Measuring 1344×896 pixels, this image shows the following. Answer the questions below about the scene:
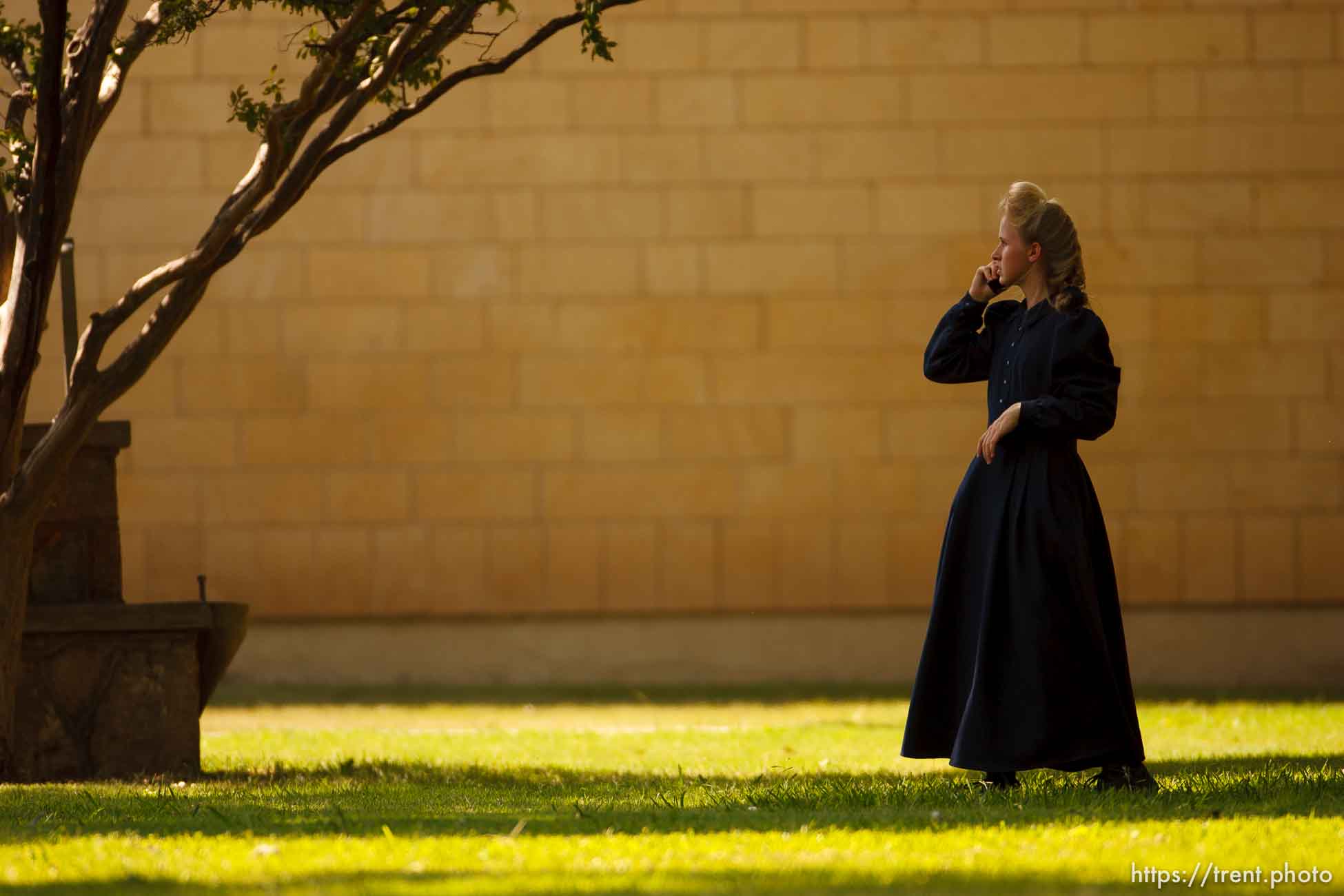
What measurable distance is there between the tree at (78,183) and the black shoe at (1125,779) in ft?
10.9

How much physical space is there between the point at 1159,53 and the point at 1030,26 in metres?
0.94

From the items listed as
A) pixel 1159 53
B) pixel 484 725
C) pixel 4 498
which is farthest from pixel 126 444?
pixel 1159 53

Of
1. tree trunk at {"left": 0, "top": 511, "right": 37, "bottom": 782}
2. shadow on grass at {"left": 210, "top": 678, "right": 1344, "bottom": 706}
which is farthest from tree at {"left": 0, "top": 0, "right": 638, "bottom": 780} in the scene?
shadow on grass at {"left": 210, "top": 678, "right": 1344, "bottom": 706}

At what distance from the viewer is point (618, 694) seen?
12.0 metres

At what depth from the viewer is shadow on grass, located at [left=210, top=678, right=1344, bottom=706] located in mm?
11539

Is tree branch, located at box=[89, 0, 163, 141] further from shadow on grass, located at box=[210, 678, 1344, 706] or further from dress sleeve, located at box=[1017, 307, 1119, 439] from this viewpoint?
shadow on grass, located at box=[210, 678, 1344, 706]

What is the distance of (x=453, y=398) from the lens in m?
12.4

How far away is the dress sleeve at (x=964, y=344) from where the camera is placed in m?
5.67

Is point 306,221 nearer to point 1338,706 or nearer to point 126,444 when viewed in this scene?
point 126,444

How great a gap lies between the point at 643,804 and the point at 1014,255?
2.06m

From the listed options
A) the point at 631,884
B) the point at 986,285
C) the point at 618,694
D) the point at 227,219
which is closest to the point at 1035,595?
the point at 986,285

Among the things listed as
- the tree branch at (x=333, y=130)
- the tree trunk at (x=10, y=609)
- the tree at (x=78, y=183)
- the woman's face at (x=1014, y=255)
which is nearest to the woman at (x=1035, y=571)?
the woman's face at (x=1014, y=255)

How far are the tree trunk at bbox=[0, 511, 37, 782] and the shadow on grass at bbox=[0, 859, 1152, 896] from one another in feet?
10.4

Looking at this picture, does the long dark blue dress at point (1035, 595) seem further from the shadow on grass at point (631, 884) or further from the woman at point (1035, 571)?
the shadow on grass at point (631, 884)
